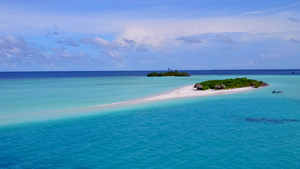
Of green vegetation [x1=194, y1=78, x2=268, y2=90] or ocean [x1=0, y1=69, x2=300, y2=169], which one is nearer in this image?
ocean [x1=0, y1=69, x2=300, y2=169]

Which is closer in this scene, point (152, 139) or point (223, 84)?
point (152, 139)

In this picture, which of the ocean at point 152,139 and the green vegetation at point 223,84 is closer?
the ocean at point 152,139

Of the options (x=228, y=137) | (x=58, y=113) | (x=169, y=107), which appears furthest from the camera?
(x=169, y=107)

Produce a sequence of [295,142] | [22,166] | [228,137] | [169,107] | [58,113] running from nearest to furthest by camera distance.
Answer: [22,166] → [295,142] → [228,137] → [58,113] → [169,107]

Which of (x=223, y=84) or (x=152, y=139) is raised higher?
(x=223, y=84)

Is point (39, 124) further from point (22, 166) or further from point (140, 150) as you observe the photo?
point (140, 150)

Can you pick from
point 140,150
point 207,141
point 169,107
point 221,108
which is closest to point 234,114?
point 221,108

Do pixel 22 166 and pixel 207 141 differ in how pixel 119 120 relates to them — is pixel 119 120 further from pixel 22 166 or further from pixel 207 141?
pixel 22 166

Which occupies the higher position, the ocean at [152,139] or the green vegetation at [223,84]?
the green vegetation at [223,84]

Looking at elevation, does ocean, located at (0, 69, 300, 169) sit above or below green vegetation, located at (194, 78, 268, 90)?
below

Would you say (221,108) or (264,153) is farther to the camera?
(221,108)
